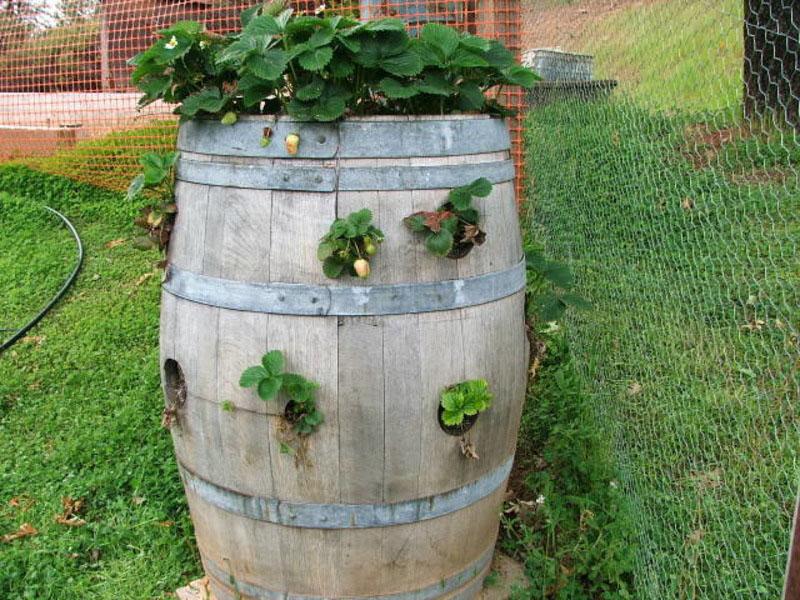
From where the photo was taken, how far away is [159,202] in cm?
220

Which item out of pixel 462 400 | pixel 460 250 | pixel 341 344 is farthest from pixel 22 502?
pixel 460 250

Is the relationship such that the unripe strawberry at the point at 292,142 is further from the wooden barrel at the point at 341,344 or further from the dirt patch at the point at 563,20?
the dirt patch at the point at 563,20

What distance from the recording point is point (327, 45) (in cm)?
182

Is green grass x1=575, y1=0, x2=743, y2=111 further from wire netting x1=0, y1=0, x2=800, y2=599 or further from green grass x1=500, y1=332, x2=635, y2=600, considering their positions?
green grass x1=500, y1=332, x2=635, y2=600

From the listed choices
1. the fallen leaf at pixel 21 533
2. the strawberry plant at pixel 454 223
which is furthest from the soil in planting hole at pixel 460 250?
the fallen leaf at pixel 21 533

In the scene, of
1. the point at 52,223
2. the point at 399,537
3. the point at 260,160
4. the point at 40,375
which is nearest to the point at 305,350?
the point at 260,160

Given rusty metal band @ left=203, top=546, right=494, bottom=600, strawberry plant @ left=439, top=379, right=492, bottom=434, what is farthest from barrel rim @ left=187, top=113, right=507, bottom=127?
rusty metal band @ left=203, top=546, right=494, bottom=600

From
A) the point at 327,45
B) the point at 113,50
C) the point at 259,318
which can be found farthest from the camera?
the point at 113,50

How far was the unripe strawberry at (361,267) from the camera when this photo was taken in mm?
1822

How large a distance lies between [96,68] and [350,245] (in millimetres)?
8036

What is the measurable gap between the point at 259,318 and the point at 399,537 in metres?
0.73

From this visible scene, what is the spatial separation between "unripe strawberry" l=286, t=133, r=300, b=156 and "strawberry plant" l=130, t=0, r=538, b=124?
0.05 meters

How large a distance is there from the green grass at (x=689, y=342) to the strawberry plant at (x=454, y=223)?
2.77 feet

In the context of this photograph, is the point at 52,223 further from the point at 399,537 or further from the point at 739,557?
the point at 739,557
